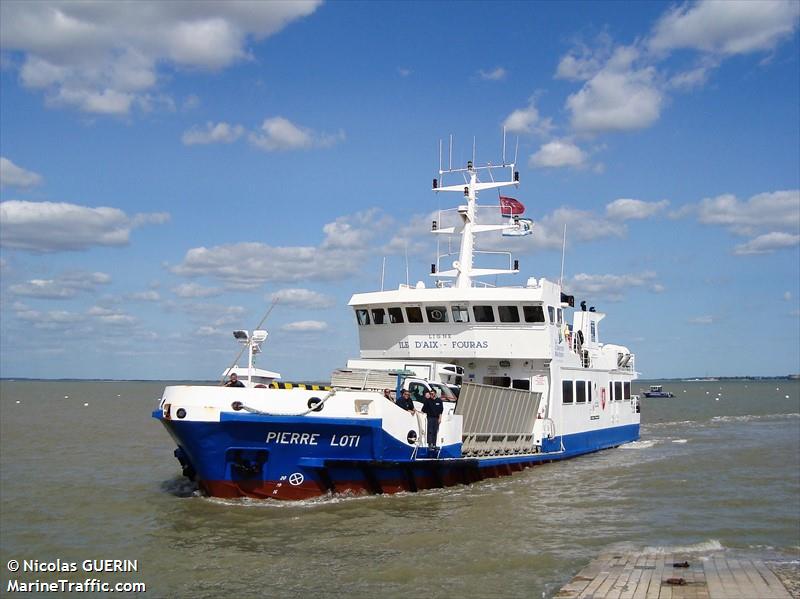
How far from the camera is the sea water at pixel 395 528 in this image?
35.3ft

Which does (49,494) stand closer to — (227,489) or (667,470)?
(227,489)

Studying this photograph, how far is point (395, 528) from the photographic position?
537 inches

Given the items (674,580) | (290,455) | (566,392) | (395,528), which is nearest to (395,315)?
(566,392)

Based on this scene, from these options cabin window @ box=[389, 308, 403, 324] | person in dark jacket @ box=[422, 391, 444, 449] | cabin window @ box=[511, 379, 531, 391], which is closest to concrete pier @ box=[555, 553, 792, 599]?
person in dark jacket @ box=[422, 391, 444, 449]

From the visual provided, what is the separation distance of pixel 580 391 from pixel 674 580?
16616 mm

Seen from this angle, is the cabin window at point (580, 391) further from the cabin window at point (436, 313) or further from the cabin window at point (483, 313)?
the cabin window at point (436, 313)

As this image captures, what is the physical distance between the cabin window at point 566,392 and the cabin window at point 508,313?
2.97 metres

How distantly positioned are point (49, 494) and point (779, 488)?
1713cm

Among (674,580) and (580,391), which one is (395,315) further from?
(674,580)

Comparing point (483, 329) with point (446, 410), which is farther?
point (483, 329)

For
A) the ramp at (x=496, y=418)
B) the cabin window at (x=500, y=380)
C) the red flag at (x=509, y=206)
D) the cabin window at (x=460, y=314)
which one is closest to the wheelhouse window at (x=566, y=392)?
the cabin window at (x=500, y=380)

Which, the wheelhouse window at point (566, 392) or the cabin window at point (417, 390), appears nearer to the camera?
the cabin window at point (417, 390)

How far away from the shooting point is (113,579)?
11023mm

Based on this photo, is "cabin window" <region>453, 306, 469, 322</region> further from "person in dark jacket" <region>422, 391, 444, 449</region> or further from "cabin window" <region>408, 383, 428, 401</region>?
"person in dark jacket" <region>422, 391, 444, 449</region>
